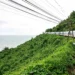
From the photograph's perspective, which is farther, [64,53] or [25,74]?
[64,53]

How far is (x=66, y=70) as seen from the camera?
54.2ft

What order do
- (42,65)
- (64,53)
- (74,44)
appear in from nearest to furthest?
(42,65), (64,53), (74,44)

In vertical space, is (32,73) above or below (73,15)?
below

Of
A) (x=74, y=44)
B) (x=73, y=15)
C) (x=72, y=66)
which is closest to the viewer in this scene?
(x=72, y=66)

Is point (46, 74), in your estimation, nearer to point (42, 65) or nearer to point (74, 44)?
point (42, 65)

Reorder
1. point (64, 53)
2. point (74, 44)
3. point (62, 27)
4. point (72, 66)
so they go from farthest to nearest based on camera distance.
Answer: point (62, 27)
point (74, 44)
point (64, 53)
point (72, 66)

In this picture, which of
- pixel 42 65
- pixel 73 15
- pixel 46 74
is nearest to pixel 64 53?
pixel 42 65

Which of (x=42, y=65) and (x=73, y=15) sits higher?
(x=73, y=15)

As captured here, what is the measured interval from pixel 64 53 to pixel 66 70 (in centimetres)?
346

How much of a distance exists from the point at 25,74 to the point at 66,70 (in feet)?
10.4

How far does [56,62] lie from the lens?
1720cm

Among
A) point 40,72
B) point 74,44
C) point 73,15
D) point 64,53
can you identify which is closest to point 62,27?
point 73,15

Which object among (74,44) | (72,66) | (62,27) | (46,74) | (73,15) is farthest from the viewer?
(73,15)

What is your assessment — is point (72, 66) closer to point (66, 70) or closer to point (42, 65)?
point (66, 70)
